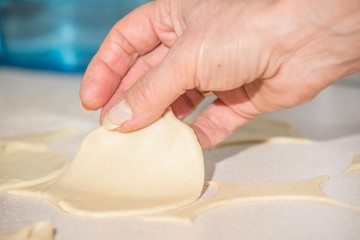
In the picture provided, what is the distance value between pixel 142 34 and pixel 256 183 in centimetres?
37

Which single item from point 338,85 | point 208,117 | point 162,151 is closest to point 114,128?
point 162,151

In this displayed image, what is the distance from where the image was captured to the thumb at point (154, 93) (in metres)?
0.85

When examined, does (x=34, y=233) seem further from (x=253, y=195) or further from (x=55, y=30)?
(x=55, y=30)

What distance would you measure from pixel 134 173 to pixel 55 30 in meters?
1.36

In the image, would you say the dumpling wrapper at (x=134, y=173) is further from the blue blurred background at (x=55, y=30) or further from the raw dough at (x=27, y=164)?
the blue blurred background at (x=55, y=30)

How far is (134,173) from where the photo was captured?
0.91 metres

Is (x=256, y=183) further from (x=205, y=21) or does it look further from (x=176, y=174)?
(x=205, y=21)

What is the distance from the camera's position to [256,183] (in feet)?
3.12

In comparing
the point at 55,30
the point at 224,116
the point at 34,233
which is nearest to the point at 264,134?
the point at 224,116

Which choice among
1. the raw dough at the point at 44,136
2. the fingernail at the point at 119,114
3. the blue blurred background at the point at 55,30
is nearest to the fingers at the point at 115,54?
the fingernail at the point at 119,114

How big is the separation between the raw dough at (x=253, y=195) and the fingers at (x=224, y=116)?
134 millimetres

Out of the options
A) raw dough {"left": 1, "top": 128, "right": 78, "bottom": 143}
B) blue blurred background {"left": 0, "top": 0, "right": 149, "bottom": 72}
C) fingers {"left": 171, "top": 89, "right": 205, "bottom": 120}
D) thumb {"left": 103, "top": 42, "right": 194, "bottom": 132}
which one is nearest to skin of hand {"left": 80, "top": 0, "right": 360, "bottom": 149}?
thumb {"left": 103, "top": 42, "right": 194, "bottom": 132}

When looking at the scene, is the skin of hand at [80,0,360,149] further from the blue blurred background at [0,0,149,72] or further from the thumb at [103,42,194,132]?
the blue blurred background at [0,0,149,72]

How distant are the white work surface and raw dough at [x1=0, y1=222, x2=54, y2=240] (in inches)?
0.7
